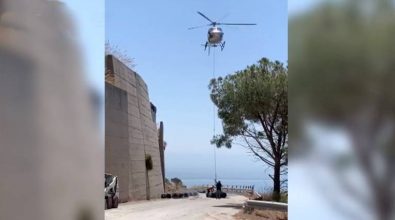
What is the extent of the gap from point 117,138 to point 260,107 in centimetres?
400

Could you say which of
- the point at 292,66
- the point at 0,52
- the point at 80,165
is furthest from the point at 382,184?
the point at 0,52

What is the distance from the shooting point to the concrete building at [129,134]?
443 inches

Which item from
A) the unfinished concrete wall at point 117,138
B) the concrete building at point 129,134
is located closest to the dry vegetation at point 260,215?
the concrete building at point 129,134

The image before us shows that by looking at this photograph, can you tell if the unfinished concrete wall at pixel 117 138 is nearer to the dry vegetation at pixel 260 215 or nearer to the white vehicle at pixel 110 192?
the white vehicle at pixel 110 192

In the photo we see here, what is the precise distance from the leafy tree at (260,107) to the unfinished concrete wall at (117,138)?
2.34 metres

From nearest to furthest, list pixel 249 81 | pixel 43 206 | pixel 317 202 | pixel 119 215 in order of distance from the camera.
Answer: pixel 317 202
pixel 43 206
pixel 119 215
pixel 249 81

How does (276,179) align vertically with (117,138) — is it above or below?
below

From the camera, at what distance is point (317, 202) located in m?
2.34

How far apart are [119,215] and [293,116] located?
6.40 m

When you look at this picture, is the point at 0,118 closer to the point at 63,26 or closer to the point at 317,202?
the point at 63,26

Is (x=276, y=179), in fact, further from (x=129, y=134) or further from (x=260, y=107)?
(x=129, y=134)

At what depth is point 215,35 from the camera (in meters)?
8.72

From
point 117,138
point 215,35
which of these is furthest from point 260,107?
point 117,138

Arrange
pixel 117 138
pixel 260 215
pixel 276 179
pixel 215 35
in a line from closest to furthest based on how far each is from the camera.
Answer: pixel 260 215 → pixel 215 35 → pixel 276 179 → pixel 117 138
